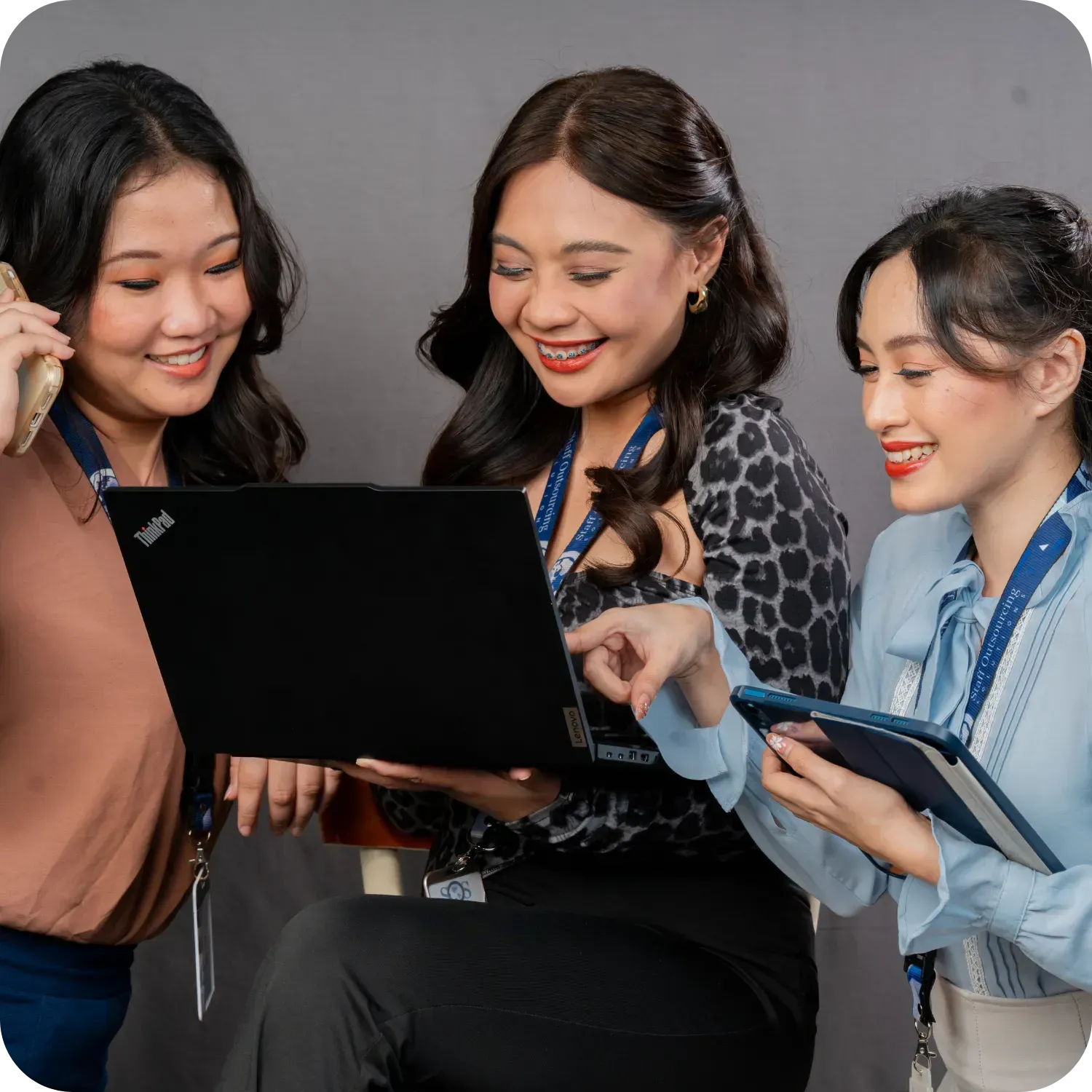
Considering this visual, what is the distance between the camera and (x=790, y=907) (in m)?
1.74

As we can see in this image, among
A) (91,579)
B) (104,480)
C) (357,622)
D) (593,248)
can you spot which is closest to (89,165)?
(104,480)

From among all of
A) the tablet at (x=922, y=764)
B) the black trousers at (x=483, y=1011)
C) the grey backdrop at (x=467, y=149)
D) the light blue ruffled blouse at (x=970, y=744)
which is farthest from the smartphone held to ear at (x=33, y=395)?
the grey backdrop at (x=467, y=149)

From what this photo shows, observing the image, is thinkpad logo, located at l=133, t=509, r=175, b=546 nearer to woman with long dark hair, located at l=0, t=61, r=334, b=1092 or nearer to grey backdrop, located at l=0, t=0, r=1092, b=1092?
woman with long dark hair, located at l=0, t=61, r=334, b=1092

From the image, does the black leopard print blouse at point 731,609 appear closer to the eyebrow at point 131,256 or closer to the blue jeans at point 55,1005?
the blue jeans at point 55,1005

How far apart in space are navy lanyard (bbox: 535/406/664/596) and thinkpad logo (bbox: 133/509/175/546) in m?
0.48

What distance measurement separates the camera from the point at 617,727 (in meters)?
1.75

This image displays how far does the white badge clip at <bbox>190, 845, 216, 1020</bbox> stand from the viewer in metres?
1.83

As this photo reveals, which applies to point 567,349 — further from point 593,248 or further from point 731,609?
point 731,609

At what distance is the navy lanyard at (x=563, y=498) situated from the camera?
1.81 m

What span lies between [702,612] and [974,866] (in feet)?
1.26

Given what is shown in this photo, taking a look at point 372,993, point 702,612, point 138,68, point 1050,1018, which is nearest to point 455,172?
point 138,68

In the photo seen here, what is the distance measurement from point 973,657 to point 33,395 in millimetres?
1042

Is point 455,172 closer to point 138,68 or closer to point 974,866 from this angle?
point 138,68

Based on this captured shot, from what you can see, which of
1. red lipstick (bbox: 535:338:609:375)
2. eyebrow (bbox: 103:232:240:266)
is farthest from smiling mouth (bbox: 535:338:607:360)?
eyebrow (bbox: 103:232:240:266)
